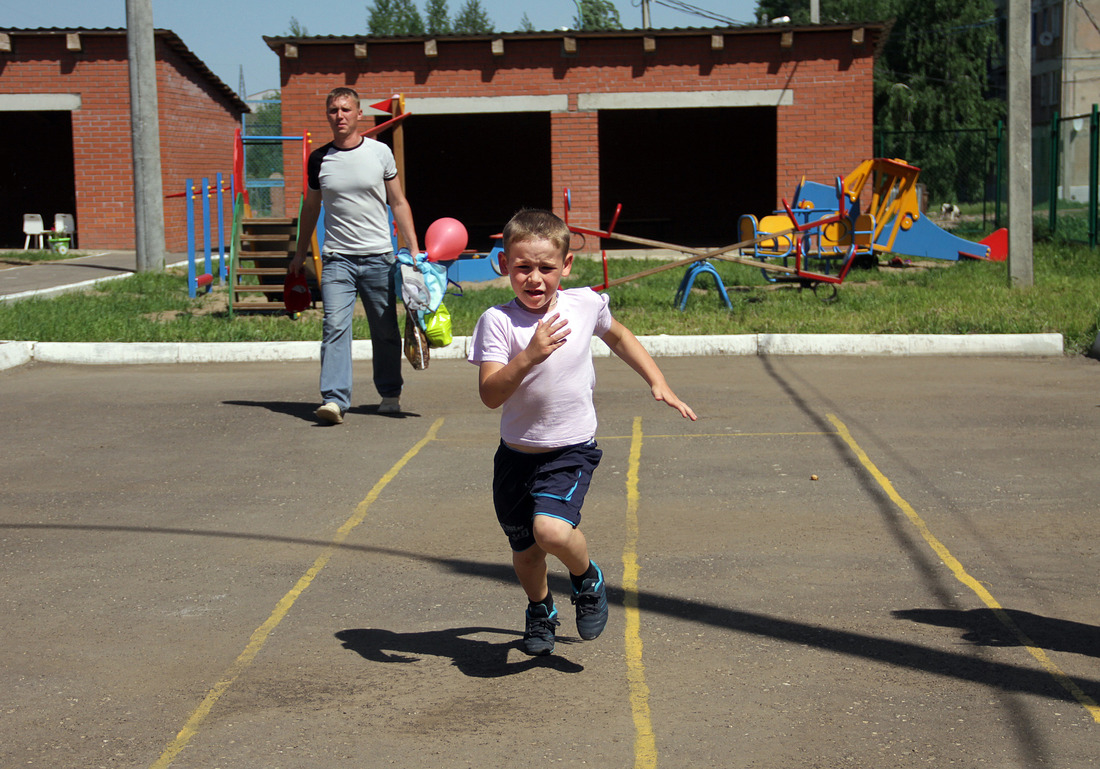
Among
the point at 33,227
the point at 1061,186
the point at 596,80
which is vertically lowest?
the point at 33,227

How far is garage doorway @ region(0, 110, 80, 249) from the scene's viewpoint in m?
29.6

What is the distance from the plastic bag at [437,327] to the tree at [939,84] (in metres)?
54.8

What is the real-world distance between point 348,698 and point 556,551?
2.59 ft

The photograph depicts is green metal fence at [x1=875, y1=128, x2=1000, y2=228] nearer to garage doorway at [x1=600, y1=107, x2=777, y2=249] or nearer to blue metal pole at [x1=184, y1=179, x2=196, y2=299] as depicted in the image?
garage doorway at [x1=600, y1=107, x2=777, y2=249]

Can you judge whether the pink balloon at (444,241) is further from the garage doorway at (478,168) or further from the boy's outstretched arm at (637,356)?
the garage doorway at (478,168)

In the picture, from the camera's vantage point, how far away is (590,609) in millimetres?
3785

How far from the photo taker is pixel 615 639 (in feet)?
13.3

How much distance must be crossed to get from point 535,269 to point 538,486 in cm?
68

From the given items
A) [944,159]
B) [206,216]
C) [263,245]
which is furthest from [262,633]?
[944,159]

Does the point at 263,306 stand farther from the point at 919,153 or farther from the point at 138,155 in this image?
the point at 919,153

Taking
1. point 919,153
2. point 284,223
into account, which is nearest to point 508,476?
point 284,223

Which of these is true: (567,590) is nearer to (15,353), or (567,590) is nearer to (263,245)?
(15,353)

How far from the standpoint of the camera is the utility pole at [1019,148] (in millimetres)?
14234

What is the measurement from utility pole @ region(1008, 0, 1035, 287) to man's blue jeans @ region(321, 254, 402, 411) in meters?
9.44
